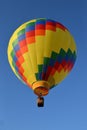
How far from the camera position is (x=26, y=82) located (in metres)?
36.0

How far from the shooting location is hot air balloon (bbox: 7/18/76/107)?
3519 cm

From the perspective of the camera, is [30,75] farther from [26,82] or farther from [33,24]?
[33,24]

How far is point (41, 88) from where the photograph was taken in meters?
34.8

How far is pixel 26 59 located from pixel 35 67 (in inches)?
35.7

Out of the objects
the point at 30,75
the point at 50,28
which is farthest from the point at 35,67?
the point at 50,28

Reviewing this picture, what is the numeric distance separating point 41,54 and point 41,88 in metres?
2.10

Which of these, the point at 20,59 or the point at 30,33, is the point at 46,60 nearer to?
the point at 20,59

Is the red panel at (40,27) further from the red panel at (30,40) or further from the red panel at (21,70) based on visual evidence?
the red panel at (21,70)

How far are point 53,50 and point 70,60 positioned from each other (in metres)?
1.54

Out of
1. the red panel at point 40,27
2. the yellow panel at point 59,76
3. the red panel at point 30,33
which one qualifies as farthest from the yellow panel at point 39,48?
the yellow panel at point 59,76

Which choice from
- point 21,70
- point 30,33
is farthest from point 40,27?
point 21,70

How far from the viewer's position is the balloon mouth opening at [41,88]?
34.8 metres

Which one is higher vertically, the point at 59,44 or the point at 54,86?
the point at 59,44

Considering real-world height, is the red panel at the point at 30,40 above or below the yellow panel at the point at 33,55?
above
